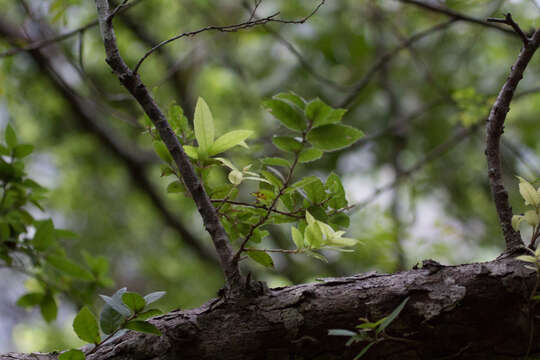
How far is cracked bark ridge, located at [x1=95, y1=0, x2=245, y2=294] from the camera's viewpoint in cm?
52

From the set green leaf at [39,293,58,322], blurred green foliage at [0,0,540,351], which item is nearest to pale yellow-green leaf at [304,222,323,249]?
green leaf at [39,293,58,322]

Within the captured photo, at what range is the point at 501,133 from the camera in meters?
0.60

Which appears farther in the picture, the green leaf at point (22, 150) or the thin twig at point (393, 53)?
the thin twig at point (393, 53)

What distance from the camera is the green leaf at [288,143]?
58 centimetres

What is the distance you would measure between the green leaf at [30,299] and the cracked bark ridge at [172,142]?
60 centimetres

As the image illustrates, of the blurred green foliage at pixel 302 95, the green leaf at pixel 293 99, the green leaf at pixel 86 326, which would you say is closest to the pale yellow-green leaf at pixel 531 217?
the green leaf at pixel 293 99

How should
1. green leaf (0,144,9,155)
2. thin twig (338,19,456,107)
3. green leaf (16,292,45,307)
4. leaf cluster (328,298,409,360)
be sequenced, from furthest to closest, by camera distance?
thin twig (338,19,456,107)
green leaf (16,292,45,307)
green leaf (0,144,9,155)
leaf cluster (328,298,409,360)

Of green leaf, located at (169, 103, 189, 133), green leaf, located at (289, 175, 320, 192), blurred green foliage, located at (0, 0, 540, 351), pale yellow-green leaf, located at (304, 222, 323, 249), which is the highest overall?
blurred green foliage, located at (0, 0, 540, 351)

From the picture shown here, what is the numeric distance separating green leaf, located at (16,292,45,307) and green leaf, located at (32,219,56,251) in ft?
0.47

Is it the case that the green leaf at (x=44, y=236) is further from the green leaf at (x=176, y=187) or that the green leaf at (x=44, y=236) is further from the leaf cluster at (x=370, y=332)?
the leaf cluster at (x=370, y=332)

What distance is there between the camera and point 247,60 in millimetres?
2898

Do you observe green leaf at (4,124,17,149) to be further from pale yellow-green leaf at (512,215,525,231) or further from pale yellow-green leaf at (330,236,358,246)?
pale yellow-green leaf at (512,215,525,231)

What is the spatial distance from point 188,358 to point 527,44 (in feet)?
1.72

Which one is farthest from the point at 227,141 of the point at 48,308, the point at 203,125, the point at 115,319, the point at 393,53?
the point at 393,53
